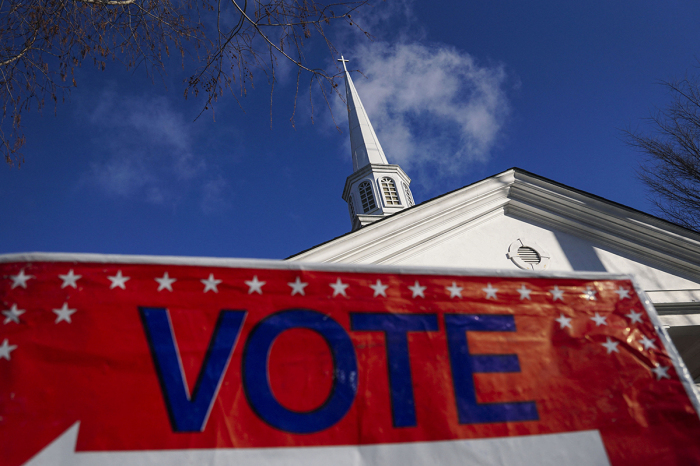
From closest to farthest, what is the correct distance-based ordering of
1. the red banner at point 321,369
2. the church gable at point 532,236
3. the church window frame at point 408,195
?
the red banner at point 321,369 < the church gable at point 532,236 < the church window frame at point 408,195

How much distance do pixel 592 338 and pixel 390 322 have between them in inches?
63.4

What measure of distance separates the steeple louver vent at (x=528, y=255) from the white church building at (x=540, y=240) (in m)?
0.02

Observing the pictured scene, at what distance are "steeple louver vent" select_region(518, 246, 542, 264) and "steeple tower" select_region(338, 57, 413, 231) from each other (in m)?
10.1

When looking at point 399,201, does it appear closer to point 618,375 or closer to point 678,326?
point 678,326

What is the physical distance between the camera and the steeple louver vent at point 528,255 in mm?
7941

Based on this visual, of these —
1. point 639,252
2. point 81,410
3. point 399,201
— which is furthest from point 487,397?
point 399,201

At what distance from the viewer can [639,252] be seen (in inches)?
320

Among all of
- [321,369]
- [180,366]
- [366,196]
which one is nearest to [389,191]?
[366,196]

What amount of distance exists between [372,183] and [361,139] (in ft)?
12.0

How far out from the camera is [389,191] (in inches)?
775

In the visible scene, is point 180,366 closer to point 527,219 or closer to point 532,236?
point 532,236

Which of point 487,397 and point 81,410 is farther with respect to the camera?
point 487,397

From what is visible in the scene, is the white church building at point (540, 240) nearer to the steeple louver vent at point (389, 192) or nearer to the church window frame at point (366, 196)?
the steeple louver vent at point (389, 192)

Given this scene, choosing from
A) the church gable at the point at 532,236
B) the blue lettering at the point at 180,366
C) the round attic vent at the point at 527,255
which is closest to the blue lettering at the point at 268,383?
the blue lettering at the point at 180,366
